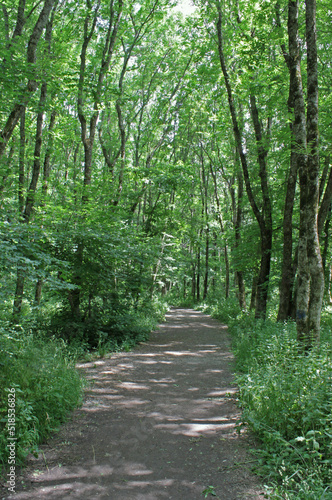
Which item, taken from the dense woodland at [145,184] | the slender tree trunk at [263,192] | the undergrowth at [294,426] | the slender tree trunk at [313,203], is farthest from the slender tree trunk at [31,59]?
the undergrowth at [294,426]

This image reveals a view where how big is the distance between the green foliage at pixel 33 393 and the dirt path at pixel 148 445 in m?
0.20

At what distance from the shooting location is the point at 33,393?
429 cm

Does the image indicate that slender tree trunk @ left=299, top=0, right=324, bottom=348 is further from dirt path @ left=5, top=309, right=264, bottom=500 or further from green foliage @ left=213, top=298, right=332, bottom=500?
dirt path @ left=5, top=309, right=264, bottom=500

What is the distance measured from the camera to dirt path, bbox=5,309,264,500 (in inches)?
128

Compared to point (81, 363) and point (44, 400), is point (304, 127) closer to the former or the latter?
point (44, 400)

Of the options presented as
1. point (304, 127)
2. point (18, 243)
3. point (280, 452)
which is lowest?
point (280, 452)

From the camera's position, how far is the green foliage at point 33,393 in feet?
12.1

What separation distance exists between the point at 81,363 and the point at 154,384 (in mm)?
2202

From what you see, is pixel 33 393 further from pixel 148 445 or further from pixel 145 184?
pixel 145 184

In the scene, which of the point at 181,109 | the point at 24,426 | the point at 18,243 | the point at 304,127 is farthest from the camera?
the point at 181,109

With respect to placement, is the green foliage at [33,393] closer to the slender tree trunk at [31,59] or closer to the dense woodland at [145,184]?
the dense woodland at [145,184]

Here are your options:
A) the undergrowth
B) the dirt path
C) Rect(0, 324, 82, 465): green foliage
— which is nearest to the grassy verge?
Rect(0, 324, 82, 465): green foliage

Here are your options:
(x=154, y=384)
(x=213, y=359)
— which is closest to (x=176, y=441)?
(x=154, y=384)

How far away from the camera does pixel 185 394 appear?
237 inches
